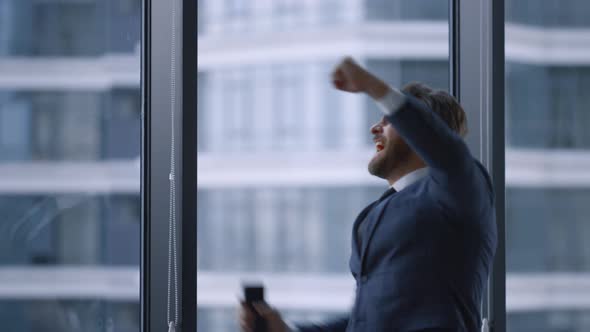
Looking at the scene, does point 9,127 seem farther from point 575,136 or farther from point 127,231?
point 575,136

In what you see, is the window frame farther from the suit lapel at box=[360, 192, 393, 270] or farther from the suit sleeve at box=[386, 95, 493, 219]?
the suit sleeve at box=[386, 95, 493, 219]

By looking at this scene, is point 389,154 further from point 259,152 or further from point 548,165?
point 548,165

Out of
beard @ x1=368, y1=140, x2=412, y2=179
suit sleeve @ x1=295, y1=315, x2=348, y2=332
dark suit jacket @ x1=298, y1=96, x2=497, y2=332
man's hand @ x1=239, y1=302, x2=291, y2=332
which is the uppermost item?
beard @ x1=368, y1=140, x2=412, y2=179

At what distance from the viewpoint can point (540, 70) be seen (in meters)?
2.23

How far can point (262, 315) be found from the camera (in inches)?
54.6

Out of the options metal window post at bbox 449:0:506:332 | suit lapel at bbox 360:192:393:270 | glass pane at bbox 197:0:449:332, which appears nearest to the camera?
suit lapel at bbox 360:192:393:270

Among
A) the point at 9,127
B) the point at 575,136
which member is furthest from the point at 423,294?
the point at 575,136

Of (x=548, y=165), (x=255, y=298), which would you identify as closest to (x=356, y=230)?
(x=255, y=298)

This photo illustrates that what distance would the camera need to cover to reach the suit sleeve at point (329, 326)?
1.52 meters

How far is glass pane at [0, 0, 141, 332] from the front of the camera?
1527 millimetres

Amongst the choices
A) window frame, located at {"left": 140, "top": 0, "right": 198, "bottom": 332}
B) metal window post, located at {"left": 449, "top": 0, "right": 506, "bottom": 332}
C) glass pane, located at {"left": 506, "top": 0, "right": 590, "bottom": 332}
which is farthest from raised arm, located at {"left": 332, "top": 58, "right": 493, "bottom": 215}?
glass pane, located at {"left": 506, "top": 0, "right": 590, "bottom": 332}

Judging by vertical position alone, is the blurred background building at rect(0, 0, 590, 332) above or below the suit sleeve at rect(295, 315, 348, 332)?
above

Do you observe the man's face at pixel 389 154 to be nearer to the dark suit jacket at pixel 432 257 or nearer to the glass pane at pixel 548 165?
the dark suit jacket at pixel 432 257

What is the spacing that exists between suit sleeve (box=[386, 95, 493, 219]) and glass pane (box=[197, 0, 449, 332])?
0.71 meters
